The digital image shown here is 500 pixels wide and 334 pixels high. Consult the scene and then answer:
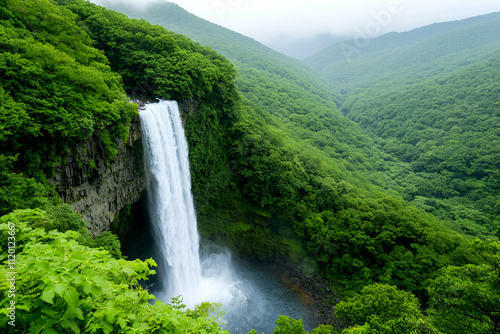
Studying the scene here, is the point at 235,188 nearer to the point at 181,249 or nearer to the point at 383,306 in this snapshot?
the point at 181,249

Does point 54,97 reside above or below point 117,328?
above

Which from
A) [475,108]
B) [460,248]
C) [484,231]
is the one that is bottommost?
[484,231]

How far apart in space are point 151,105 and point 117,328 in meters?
A: 19.2

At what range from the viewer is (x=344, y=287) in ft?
81.3

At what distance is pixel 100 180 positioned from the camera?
16.4 meters

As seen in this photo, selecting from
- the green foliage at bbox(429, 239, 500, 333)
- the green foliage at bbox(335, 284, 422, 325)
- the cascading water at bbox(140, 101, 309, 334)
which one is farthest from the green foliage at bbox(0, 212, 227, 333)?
the cascading water at bbox(140, 101, 309, 334)

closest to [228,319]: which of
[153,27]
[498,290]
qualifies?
[498,290]

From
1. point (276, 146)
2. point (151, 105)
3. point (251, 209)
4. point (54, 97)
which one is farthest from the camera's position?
point (276, 146)

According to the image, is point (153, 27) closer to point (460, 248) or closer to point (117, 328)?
point (117, 328)

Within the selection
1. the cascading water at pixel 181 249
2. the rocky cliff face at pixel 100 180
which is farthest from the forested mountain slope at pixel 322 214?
the rocky cliff face at pixel 100 180

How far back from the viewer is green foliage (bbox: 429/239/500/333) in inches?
380

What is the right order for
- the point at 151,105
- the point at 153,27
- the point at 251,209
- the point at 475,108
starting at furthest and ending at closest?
the point at 475,108 → the point at 251,209 → the point at 153,27 → the point at 151,105

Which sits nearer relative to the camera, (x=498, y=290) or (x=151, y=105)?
(x=498, y=290)

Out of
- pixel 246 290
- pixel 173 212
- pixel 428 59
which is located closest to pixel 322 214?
pixel 246 290
